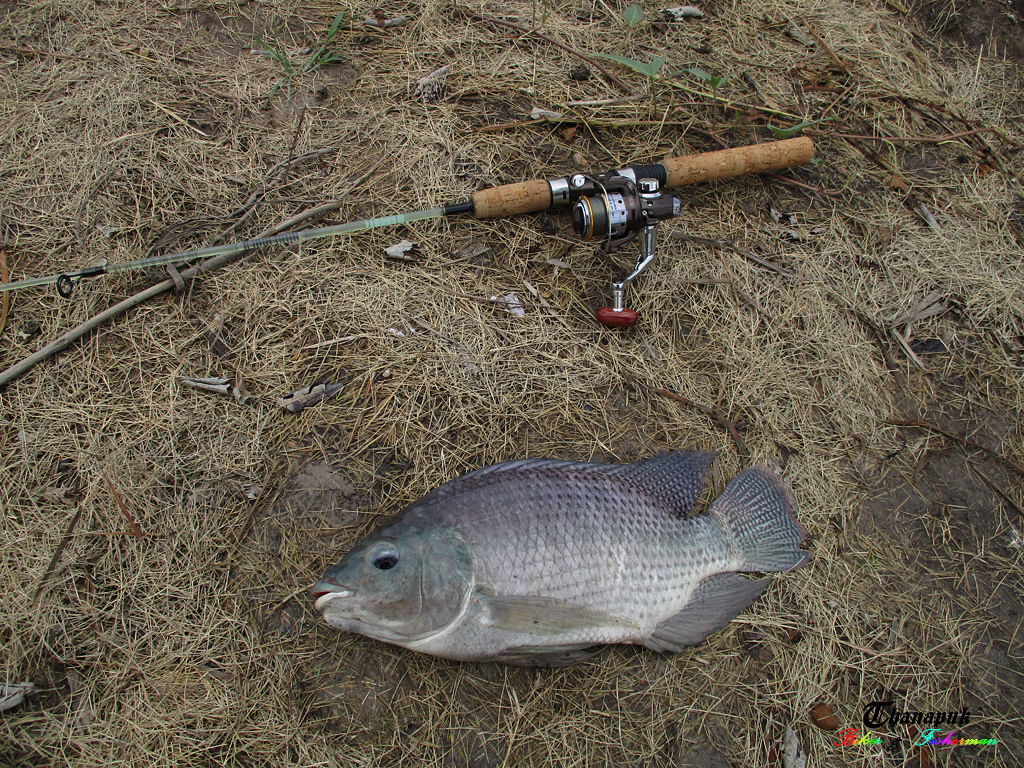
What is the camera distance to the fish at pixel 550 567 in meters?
2.10

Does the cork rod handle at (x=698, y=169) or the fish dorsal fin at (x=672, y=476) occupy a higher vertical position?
the cork rod handle at (x=698, y=169)

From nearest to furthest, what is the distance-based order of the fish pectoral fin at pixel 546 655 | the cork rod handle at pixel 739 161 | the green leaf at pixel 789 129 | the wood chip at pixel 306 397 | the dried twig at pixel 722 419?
the fish pectoral fin at pixel 546 655, the wood chip at pixel 306 397, the dried twig at pixel 722 419, the cork rod handle at pixel 739 161, the green leaf at pixel 789 129

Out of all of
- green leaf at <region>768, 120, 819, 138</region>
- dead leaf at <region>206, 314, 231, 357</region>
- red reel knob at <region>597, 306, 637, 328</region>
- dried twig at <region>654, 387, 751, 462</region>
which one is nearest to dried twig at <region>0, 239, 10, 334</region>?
dead leaf at <region>206, 314, 231, 357</region>

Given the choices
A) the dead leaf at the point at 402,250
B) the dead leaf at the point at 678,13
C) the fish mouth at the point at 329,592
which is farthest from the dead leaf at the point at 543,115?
the fish mouth at the point at 329,592

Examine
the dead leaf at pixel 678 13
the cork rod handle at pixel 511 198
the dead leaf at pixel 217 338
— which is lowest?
the dead leaf at pixel 217 338

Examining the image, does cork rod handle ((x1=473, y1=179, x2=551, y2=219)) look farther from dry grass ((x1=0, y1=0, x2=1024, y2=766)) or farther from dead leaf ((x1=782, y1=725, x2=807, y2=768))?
dead leaf ((x1=782, y1=725, x2=807, y2=768))

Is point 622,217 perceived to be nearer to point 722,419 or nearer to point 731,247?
point 731,247

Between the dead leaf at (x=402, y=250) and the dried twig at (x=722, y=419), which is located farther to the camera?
the dead leaf at (x=402, y=250)

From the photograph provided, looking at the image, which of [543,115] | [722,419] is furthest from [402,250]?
[722,419]

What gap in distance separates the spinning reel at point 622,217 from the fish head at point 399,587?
4.75ft

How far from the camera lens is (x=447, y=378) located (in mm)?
2768

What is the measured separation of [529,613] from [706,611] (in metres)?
0.80

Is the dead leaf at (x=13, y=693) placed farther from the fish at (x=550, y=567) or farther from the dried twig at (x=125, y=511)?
the fish at (x=550, y=567)

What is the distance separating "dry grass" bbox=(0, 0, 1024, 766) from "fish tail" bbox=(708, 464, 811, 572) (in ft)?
0.44
